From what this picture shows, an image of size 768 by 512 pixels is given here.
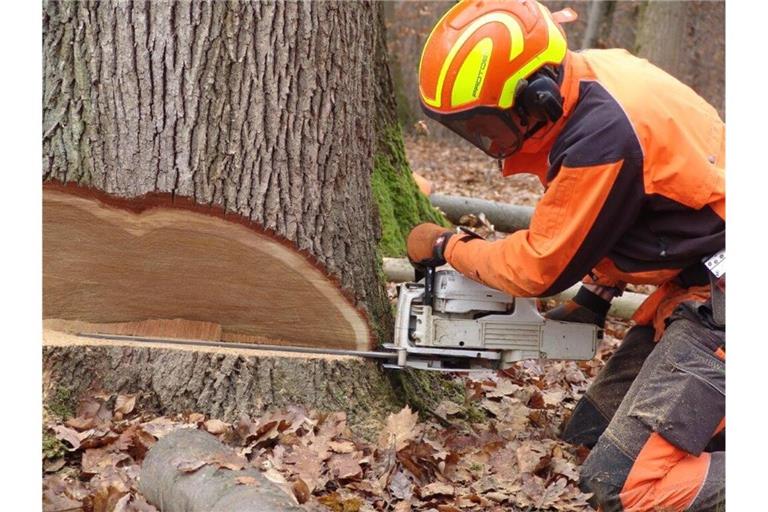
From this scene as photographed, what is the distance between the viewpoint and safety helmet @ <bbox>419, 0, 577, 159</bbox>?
3.18 metres

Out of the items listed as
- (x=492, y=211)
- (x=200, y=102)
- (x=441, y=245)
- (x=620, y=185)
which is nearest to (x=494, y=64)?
(x=620, y=185)

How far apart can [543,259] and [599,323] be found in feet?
2.85

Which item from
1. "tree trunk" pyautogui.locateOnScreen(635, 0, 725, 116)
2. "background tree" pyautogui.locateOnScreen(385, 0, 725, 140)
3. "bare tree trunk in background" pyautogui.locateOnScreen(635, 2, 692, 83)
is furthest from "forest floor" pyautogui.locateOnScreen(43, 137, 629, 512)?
"tree trunk" pyautogui.locateOnScreen(635, 0, 725, 116)

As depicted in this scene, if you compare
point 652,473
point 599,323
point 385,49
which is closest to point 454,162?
point 385,49

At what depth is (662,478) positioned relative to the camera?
3352 millimetres

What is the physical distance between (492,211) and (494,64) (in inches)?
132

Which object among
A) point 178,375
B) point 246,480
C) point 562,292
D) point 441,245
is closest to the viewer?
point 246,480

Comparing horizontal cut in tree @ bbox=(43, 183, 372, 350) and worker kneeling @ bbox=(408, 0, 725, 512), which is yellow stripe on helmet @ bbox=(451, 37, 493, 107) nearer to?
worker kneeling @ bbox=(408, 0, 725, 512)

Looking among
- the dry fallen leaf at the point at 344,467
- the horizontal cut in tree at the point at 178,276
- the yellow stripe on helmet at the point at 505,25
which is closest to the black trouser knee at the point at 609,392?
the horizontal cut in tree at the point at 178,276

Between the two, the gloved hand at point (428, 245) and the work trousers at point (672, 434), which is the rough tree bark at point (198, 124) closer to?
the gloved hand at point (428, 245)

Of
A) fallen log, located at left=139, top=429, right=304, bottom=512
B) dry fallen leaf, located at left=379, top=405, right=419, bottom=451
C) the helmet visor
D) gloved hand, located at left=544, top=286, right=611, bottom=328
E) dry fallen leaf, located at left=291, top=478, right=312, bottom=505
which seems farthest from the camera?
gloved hand, located at left=544, top=286, right=611, bottom=328

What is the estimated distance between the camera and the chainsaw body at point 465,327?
3.73m

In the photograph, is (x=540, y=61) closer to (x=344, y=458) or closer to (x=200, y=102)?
(x=200, y=102)

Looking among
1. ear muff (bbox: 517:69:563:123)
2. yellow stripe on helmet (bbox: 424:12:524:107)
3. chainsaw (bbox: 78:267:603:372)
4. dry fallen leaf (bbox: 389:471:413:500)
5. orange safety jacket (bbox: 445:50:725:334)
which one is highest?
yellow stripe on helmet (bbox: 424:12:524:107)
